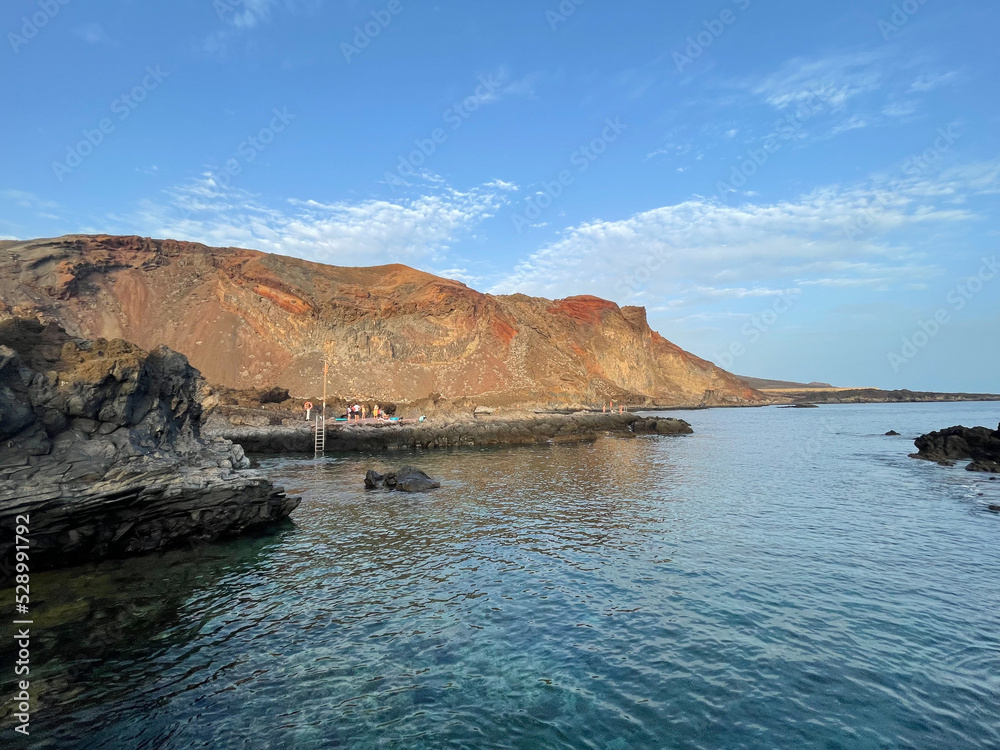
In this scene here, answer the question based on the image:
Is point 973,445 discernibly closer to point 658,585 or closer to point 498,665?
point 658,585

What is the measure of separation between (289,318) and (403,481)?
59.6m

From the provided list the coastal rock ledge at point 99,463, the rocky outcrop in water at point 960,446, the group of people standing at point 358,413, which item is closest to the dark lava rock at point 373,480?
the coastal rock ledge at point 99,463

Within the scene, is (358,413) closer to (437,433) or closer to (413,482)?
(437,433)

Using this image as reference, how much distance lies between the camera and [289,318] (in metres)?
74.7

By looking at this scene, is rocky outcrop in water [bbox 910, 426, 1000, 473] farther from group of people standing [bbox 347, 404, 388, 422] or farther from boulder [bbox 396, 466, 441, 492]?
group of people standing [bbox 347, 404, 388, 422]

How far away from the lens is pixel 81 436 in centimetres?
1248

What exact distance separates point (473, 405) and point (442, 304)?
21.0 m

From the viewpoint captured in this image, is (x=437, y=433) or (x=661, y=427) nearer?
(x=437, y=433)

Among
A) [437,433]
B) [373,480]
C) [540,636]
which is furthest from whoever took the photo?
[437,433]

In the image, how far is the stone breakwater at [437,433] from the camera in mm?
40406

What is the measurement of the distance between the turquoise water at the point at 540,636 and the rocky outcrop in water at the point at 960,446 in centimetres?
1785

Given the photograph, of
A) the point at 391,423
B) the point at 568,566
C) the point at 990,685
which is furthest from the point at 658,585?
the point at 391,423

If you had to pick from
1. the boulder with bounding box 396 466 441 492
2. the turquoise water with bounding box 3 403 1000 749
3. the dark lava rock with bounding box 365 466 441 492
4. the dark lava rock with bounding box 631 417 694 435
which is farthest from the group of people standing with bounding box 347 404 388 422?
the turquoise water with bounding box 3 403 1000 749

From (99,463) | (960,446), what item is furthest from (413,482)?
(960,446)
